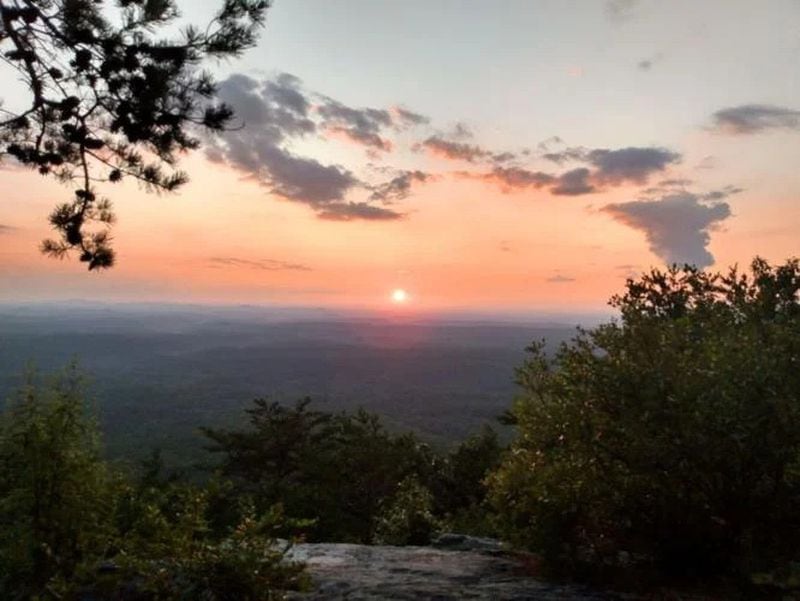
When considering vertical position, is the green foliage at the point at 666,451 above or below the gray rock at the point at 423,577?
above

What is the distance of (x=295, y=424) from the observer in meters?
40.3

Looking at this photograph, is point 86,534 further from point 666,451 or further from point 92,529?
point 666,451

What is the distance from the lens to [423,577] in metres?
10.6

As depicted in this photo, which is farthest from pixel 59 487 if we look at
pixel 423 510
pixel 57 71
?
pixel 423 510

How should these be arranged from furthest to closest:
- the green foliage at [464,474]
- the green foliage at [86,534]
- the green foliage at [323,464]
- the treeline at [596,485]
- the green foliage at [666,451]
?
the green foliage at [464,474]
the green foliage at [323,464]
the green foliage at [666,451]
the treeline at [596,485]
the green foliage at [86,534]

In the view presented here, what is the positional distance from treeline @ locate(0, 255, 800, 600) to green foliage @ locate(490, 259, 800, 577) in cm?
3

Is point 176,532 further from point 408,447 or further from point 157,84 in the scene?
point 408,447

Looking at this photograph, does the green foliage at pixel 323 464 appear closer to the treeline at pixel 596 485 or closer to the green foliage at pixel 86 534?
the treeline at pixel 596 485

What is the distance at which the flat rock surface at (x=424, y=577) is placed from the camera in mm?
9414

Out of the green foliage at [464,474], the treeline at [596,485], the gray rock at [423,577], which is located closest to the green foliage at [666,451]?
the treeline at [596,485]

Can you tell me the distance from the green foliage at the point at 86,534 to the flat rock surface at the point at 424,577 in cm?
145

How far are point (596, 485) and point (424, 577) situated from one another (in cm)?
334

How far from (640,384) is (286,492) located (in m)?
26.8

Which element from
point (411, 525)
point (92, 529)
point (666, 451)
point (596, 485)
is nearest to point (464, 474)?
point (411, 525)
